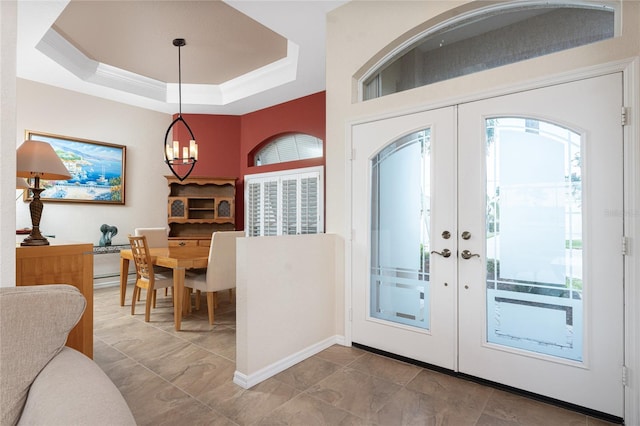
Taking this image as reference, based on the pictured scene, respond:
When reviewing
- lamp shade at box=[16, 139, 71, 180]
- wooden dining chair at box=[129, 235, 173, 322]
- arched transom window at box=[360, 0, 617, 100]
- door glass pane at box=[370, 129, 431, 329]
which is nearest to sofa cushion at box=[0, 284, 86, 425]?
lamp shade at box=[16, 139, 71, 180]

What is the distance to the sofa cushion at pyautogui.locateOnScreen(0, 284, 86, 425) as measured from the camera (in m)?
0.92

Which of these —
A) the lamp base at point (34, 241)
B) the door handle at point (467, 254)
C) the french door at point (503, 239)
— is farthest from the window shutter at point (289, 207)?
the lamp base at point (34, 241)

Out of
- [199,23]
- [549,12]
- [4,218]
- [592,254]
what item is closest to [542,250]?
[592,254]

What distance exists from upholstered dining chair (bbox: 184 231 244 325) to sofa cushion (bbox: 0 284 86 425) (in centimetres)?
225

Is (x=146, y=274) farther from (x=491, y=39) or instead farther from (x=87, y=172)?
(x=491, y=39)

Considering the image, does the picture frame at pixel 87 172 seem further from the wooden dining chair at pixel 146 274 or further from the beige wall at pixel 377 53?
the beige wall at pixel 377 53

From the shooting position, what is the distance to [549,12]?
2.16 metres

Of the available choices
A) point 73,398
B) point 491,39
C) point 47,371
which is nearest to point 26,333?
point 47,371

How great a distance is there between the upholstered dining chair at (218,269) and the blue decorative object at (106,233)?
230 cm

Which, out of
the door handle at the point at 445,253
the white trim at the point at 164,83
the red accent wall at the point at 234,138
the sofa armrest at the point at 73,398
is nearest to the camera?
the sofa armrest at the point at 73,398

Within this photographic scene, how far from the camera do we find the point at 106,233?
16.3 feet

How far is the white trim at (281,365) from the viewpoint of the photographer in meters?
2.20

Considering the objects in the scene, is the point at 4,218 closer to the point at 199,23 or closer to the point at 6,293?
the point at 6,293

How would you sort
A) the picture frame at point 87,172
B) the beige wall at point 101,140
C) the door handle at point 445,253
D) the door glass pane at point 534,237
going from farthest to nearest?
the picture frame at point 87,172 → the beige wall at point 101,140 → the door handle at point 445,253 → the door glass pane at point 534,237
